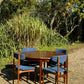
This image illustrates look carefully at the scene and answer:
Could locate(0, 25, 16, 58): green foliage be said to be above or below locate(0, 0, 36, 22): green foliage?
below

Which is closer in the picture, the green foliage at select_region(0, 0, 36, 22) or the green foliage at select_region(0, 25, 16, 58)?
the green foliage at select_region(0, 25, 16, 58)

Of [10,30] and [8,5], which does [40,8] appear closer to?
[8,5]

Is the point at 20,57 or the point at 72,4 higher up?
the point at 72,4

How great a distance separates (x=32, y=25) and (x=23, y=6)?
6.23 m

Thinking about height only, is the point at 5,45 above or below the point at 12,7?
below

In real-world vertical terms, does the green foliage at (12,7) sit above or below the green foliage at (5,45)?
above

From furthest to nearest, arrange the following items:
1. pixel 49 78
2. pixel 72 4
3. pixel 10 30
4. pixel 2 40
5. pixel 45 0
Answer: pixel 45 0, pixel 72 4, pixel 10 30, pixel 2 40, pixel 49 78

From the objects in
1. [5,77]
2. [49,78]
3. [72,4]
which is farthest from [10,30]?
[72,4]

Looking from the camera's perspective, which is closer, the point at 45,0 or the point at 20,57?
the point at 20,57

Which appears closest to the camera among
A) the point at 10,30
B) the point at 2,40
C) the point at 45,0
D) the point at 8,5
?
the point at 2,40

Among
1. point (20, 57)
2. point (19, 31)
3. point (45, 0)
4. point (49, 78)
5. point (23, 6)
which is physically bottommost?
point (49, 78)

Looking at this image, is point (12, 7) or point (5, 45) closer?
point (5, 45)

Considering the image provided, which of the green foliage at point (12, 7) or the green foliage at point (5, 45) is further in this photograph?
the green foliage at point (12, 7)

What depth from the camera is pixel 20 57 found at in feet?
13.6
